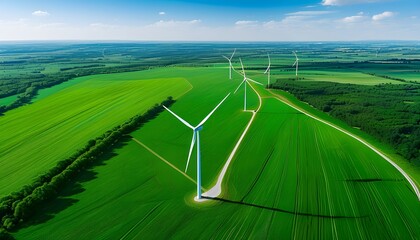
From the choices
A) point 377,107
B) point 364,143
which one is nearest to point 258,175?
point 364,143

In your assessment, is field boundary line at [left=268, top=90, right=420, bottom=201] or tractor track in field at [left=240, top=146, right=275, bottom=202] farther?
field boundary line at [left=268, top=90, right=420, bottom=201]

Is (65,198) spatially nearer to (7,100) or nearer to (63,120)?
(63,120)

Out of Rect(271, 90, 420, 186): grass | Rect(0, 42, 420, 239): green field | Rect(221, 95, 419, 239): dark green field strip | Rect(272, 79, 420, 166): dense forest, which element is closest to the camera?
Rect(0, 42, 420, 239): green field

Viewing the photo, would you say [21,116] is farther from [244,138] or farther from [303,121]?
[303,121]

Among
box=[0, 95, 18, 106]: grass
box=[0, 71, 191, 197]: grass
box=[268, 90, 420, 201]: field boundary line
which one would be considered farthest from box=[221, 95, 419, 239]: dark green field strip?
box=[0, 95, 18, 106]: grass

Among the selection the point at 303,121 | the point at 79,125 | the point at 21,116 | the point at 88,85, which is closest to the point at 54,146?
the point at 79,125

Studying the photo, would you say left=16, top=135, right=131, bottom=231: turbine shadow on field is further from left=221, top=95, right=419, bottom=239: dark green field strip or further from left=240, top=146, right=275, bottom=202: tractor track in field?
left=240, top=146, right=275, bottom=202: tractor track in field
